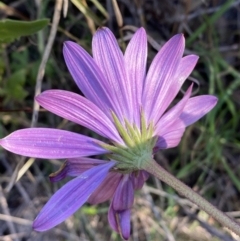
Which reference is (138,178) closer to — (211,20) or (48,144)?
(48,144)

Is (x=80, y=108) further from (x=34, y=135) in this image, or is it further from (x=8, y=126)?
(x=8, y=126)

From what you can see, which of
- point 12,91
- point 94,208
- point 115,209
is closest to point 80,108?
point 115,209

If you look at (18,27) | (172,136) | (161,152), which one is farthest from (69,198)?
(161,152)

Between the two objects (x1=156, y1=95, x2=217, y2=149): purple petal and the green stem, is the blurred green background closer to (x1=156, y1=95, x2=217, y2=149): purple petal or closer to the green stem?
(x1=156, y1=95, x2=217, y2=149): purple petal

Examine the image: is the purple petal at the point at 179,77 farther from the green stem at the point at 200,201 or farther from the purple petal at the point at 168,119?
the green stem at the point at 200,201

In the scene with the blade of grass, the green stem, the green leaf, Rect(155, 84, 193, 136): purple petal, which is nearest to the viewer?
the green stem

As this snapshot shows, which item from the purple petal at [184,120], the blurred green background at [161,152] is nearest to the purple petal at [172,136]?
the purple petal at [184,120]

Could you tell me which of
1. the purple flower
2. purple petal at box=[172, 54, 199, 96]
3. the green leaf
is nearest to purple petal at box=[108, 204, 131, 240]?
the purple flower
